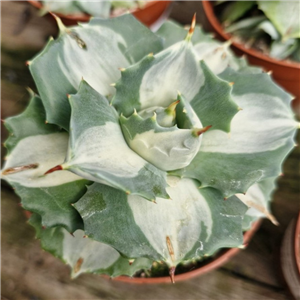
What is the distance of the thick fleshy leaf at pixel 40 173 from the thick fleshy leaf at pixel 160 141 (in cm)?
7

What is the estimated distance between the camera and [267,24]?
52cm

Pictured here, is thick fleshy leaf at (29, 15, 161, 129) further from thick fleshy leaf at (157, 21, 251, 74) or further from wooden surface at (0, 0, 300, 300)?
wooden surface at (0, 0, 300, 300)

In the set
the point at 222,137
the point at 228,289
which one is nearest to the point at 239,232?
the point at 222,137

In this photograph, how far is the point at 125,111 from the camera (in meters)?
0.34

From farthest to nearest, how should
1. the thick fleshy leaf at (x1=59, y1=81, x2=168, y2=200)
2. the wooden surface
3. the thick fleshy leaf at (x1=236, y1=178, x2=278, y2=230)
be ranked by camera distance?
the wooden surface
the thick fleshy leaf at (x1=236, y1=178, x2=278, y2=230)
the thick fleshy leaf at (x1=59, y1=81, x2=168, y2=200)

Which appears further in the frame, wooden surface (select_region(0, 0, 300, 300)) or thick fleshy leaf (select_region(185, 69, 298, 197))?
wooden surface (select_region(0, 0, 300, 300))

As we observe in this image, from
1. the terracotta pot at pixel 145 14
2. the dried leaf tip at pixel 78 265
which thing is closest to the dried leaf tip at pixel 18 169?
the dried leaf tip at pixel 78 265

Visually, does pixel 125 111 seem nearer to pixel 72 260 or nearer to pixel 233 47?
pixel 72 260

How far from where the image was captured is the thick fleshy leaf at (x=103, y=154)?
27cm

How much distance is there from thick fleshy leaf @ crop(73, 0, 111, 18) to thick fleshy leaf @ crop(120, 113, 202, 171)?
30cm

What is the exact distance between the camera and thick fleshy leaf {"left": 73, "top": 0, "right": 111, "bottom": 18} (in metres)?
0.54

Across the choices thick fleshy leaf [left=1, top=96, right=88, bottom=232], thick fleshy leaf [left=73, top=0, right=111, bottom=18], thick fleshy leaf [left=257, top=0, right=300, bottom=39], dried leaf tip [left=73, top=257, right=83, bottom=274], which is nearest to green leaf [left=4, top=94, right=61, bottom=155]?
thick fleshy leaf [left=1, top=96, right=88, bottom=232]

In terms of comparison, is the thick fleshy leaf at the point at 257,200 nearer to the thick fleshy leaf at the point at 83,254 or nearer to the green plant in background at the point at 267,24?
the thick fleshy leaf at the point at 83,254

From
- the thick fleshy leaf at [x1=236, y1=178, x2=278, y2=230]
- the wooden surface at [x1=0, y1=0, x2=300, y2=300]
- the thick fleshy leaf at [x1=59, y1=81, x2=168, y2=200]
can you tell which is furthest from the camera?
the wooden surface at [x1=0, y1=0, x2=300, y2=300]
